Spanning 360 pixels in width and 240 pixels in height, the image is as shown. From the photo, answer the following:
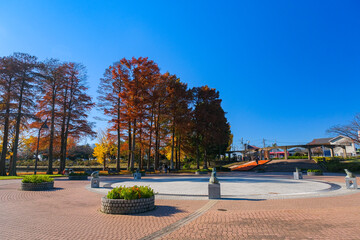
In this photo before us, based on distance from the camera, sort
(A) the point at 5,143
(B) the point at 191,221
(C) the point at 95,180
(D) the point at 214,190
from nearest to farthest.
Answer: (B) the point at 191,221
(D) the point at 214,190
(C) the point at 95,180
(A) the point at 5,143

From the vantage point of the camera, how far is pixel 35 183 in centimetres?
1224

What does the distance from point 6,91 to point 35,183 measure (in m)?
17.5

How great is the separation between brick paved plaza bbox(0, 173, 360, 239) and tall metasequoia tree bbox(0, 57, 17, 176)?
1893cm

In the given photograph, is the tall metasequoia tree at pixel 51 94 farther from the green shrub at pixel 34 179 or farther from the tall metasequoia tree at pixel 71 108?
the green shrub at pixel 34 179

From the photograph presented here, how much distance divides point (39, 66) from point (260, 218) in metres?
28.1

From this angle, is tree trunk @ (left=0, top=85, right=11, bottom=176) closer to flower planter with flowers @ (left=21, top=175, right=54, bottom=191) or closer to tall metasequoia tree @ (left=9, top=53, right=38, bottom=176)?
tall metasequoia tree @ (left=9, top=53, right=38, bottom=176)

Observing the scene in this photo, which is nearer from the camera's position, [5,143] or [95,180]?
[95,180]

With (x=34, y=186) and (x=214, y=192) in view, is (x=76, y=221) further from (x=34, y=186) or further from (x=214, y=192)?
(x=34, y=186)

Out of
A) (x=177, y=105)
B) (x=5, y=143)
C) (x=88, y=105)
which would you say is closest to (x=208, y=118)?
(x=177, y=105)

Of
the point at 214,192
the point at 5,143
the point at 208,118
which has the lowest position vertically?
the point at 214,192

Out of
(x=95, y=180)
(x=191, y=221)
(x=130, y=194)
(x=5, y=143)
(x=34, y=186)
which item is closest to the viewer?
(x=191, y=221)

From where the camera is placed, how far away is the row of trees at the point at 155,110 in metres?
27.1

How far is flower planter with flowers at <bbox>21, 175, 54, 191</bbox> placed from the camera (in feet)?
39.8

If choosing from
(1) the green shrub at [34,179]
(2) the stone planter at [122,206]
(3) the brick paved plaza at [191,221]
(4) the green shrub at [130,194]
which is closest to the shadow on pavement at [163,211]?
(3) the brick paved plaza at [191,221]
